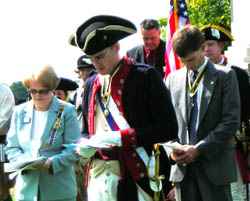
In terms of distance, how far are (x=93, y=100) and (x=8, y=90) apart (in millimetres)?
3070

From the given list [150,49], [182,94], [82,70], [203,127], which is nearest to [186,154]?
[203,127]

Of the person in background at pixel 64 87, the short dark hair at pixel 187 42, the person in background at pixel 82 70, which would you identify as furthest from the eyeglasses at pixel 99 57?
the person in background at pixel 82 70

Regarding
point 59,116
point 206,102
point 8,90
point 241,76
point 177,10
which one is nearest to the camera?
point 206,102

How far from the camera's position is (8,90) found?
23.3 ft

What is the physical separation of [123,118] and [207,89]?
3.57ft

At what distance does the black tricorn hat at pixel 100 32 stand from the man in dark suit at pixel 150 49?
3036mm

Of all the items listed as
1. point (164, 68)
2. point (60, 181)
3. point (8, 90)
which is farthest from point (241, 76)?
point (8, 90)

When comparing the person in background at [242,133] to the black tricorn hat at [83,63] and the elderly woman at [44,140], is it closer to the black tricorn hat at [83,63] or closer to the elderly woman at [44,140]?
the elderly woman at [44,140]

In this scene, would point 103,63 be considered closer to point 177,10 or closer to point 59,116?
point 59,116

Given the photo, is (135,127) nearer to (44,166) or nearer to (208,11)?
(44,166)

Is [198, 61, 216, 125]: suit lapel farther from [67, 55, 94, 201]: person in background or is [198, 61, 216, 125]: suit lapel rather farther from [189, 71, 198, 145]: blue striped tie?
[67, 55, 94, 201]: person in background

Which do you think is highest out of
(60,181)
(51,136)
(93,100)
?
(93,100)

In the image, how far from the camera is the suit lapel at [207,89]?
15.9 ft

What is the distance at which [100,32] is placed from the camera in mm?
4090
